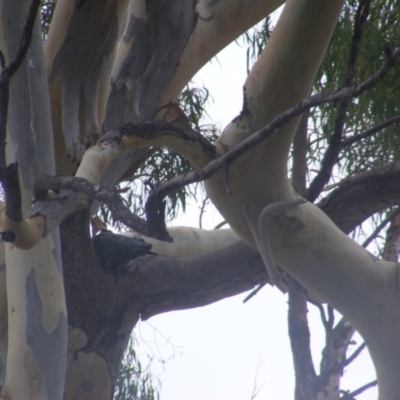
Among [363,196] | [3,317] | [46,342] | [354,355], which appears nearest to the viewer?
[46,342]

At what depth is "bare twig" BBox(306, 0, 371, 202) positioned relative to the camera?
141cm

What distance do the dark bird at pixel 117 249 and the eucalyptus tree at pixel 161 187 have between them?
0.5 inches

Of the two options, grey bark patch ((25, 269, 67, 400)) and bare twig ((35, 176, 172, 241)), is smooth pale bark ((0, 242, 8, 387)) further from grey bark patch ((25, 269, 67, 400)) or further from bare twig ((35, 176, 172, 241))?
bare twig ((35, 176, 172, 241))

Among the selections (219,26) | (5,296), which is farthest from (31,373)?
(219,26)

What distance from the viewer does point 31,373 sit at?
145 centimetres

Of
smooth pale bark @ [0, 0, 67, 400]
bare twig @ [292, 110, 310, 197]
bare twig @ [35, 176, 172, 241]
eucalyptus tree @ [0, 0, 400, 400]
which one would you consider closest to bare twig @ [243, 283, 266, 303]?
eucalyptus tree @ [0, 0, 400, 400]

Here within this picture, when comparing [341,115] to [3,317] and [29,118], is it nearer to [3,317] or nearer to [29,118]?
[29,118]

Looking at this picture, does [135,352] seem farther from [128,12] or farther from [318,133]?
[128,12]

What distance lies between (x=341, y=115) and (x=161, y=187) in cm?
63

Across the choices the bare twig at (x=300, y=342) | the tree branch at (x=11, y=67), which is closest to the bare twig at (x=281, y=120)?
the tree branch at (x=11, y=67)

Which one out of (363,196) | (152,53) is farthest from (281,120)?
(152,53)

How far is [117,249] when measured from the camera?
197cm

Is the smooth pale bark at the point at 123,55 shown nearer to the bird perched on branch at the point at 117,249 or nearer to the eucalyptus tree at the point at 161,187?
the eucalyptus tree at the point at 161,187

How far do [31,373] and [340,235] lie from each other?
900mm
